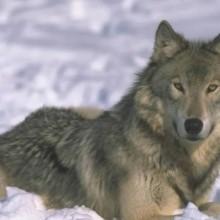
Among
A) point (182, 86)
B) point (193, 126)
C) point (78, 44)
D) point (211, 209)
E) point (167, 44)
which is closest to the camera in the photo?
point (193, 126)

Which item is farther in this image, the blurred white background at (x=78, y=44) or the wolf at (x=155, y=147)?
the blurred white background at (x=78, y=44)

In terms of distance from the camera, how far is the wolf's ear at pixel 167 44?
5.75 meters

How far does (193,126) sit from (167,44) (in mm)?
746

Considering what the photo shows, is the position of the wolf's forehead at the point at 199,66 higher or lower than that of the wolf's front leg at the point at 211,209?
higher

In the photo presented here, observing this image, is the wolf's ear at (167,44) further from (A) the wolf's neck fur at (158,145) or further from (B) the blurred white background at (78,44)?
(B) the blurred white background at (78,44)

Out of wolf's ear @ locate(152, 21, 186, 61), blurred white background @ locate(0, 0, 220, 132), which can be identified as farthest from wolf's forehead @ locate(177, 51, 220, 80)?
blurred white background @ locate(0, 0, 220, 132)

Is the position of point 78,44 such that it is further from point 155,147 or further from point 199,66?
point 199,66

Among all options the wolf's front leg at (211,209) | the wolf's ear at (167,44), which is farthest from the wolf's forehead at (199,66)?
the wolf's front leg at (211,209)

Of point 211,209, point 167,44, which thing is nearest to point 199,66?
point 167,44

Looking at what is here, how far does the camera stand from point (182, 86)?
18.2 feet

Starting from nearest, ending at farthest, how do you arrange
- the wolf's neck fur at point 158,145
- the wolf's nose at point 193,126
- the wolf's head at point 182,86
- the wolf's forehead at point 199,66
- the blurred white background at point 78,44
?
the wolf's nose at point 193,126 → the wolf's head at point 182,86 → the wolf's forehead at point 199,66 → the wolf's neck fur at point 158,145 → the blurred white background at point 78,44

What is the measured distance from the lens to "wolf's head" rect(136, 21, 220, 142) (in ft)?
17.8

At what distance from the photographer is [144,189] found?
18.3 ft

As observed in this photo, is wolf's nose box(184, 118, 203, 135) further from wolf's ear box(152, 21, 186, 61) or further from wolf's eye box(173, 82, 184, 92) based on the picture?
wolf's ear box(152, 21, 186, 61)
